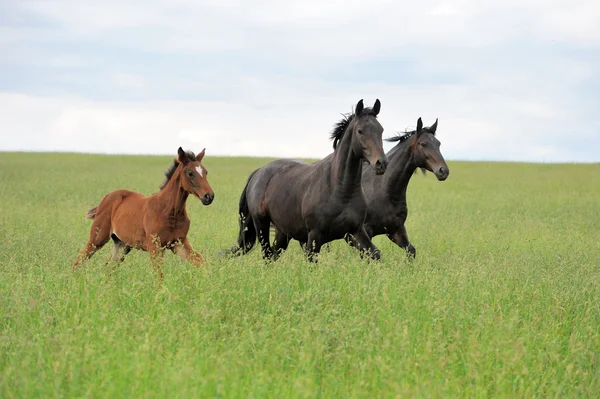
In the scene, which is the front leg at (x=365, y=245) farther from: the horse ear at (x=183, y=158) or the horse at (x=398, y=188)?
the horse ear at (x=183, y=158)


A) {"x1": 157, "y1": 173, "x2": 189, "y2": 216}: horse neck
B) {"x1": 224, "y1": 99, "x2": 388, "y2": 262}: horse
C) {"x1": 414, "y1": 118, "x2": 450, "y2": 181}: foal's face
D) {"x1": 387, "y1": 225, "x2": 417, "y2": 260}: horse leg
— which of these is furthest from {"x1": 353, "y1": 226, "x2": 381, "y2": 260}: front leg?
{"x1": 157, "y1": 173, "x2": 189, "y2": 216}: horse neck

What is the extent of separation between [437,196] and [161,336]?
22345mm

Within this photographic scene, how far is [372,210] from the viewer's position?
10719mm

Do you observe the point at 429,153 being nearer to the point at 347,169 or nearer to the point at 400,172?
the point at 400,172

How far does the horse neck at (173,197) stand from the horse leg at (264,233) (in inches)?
99.0

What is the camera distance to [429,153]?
10578 millimetres

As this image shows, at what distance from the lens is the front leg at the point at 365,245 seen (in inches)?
356

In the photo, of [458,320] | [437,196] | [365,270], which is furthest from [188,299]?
[437,196]

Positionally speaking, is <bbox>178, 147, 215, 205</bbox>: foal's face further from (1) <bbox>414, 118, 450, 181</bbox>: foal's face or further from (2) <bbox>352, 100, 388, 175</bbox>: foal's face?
(1) <bbox>414, 118, 450, 181</bbox>: foal's face

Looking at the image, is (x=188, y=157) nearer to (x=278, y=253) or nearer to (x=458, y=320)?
(x=278, y=253)

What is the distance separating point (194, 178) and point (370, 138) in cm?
222

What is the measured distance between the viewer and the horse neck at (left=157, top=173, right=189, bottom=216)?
28.9ft

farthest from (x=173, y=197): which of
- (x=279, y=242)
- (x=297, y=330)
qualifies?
(x=297, y=330)

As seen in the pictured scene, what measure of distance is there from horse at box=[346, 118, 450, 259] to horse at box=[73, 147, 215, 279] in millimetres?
3080
